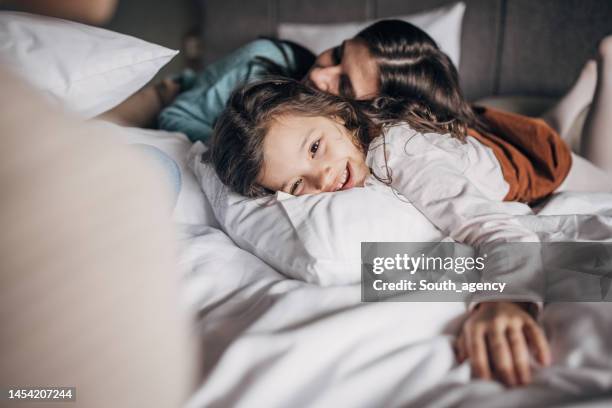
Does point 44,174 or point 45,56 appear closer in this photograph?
point 44,174

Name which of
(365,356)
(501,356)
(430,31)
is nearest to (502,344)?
(501,356)

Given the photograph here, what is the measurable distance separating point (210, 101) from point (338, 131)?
1.63 feet

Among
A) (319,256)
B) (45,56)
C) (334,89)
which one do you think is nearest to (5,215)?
(319,256)

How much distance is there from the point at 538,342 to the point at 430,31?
1089 mm

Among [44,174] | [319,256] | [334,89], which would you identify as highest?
[44,174]

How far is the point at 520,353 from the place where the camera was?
1.37ft

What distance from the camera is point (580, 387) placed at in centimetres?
36

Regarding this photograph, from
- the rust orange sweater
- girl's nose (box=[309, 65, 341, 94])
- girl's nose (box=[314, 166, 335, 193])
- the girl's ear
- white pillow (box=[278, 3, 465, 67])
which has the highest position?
white pillow (box=[278, 3, 465, 67])

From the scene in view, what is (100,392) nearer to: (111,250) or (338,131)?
(111,250)


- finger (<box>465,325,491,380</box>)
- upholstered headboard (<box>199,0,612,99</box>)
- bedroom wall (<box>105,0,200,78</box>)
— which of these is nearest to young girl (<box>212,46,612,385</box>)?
finger (<box>465,325,491,380</box>)

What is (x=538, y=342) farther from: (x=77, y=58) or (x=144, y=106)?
(x=144, y=106)

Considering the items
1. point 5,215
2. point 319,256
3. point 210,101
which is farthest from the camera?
point 210,101

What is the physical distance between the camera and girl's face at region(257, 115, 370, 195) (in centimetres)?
74

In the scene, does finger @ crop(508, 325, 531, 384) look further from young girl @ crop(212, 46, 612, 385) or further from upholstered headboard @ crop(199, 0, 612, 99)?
upholstered headboard @ crop(199, 0, 612, 99)
